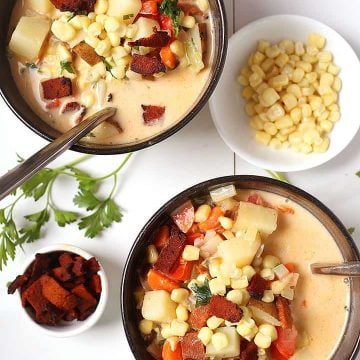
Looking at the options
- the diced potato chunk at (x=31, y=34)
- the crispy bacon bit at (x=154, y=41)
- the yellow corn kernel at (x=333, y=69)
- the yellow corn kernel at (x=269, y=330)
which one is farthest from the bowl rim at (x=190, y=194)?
the diced potato chunk at (x=31, y=34)

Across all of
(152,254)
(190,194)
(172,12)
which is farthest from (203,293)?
(172,12)

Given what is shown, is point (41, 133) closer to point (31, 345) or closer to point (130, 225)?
point (130, 225)

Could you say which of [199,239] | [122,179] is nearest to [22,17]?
[122,179]

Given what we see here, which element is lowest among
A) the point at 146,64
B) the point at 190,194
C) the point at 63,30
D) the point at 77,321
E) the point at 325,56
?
the point at 77,321

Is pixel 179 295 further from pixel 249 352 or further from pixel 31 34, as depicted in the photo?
pixel 31 34

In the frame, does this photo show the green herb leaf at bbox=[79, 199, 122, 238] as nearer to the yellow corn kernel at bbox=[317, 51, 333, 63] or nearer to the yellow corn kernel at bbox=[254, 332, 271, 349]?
the yellow corn kernel at bbox=[254, 332, 271, 349]
